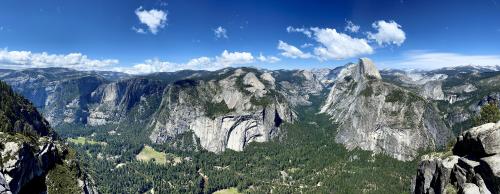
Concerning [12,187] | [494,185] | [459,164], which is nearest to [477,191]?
[494,185]

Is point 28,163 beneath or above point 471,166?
beneath

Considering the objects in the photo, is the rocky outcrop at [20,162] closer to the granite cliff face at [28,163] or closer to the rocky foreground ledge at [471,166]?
the granite cliff face at [28,163]

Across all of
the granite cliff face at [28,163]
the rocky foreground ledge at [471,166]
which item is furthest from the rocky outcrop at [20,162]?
the rocky foreground ledge at [471,166]

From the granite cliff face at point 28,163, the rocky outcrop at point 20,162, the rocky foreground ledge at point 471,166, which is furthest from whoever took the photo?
the granite cliff face at point 28,163

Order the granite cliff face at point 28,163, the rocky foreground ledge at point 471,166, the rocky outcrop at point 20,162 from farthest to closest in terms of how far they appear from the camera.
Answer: the granite cliff face at point 28,163 < the rocky outcrop at point 20,162 < the rocky foreground ledge at point 471,166

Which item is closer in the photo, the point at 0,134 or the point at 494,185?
the point at 494,185

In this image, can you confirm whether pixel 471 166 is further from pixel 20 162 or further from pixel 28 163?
pixel 28 163

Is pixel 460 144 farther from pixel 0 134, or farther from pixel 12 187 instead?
pixel 0 134

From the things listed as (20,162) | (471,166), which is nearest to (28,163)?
(20,162)
